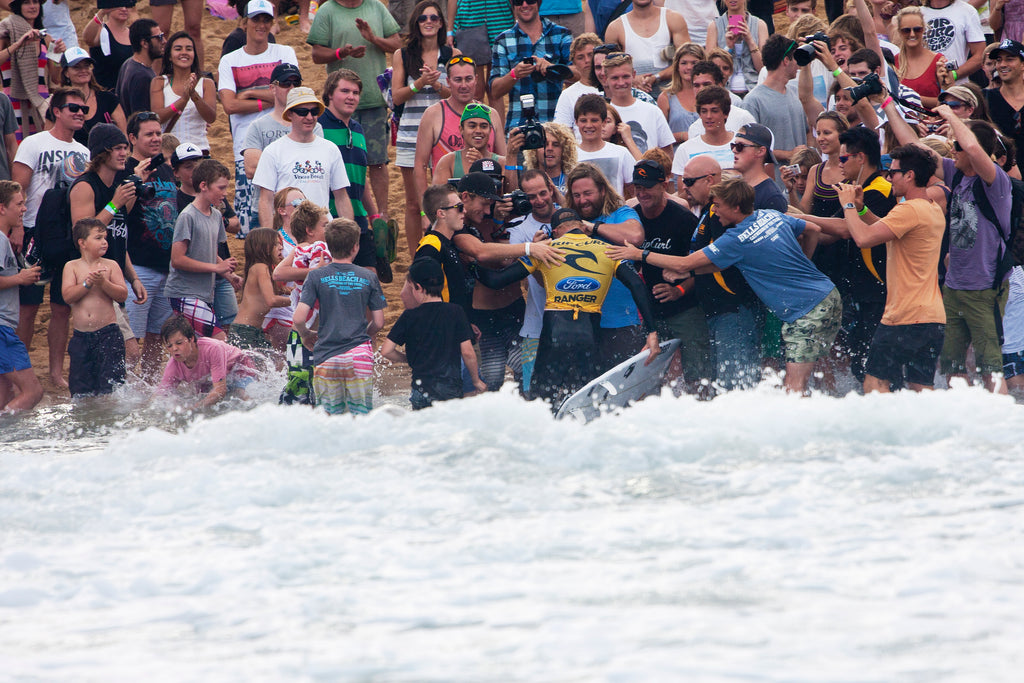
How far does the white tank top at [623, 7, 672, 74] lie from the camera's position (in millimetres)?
9938

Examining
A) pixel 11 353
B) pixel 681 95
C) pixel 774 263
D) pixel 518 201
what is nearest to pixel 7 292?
pixel 11 353

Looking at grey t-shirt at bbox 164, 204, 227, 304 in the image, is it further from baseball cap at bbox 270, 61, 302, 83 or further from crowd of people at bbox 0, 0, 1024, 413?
baseball cap at bbox 270, 61, 302, 83

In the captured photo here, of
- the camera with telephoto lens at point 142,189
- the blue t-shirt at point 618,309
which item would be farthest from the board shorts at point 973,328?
the camera with telephoto lens at point 142,189

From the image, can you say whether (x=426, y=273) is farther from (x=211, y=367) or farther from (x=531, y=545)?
(x=531, y=545)

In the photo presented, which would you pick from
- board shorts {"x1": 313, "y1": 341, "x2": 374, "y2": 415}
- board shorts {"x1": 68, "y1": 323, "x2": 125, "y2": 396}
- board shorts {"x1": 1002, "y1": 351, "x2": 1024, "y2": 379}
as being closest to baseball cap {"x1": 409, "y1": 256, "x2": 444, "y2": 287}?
board shorts {"x1": 313, "y1": 341, "x2": 374, "y2": 415}

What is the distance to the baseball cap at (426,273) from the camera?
696 cm

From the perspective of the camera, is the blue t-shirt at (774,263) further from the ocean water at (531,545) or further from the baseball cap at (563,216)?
the baseball cap at (563,216)

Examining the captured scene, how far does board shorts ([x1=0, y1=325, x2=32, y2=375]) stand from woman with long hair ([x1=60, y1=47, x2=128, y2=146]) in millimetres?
2077

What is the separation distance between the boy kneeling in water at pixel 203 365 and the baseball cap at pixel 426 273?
6.07ft

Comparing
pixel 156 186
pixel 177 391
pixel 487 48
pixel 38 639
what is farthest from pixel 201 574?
pixel 487 48

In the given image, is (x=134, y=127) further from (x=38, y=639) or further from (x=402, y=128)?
(x=38, y=639)

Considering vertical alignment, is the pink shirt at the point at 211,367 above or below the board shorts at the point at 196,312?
below

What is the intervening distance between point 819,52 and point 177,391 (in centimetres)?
511

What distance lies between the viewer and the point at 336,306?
272 inches
